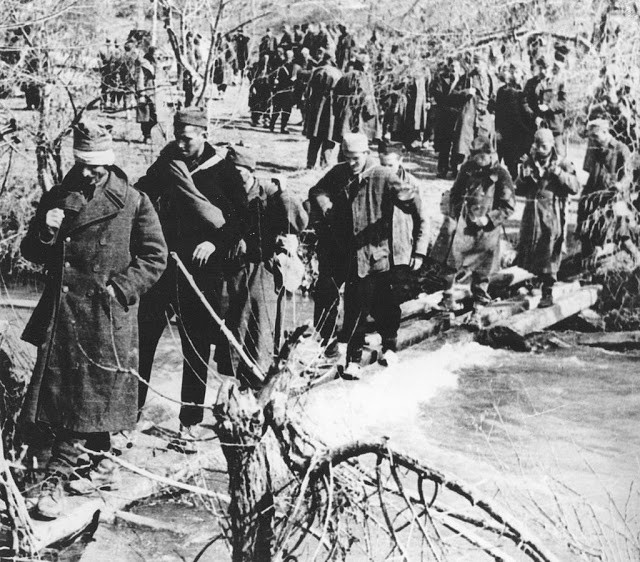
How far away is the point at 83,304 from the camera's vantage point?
548 cm

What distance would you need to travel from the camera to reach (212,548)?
5582 millimetres

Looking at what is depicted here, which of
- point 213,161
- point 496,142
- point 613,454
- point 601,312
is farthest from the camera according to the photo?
point 496,142

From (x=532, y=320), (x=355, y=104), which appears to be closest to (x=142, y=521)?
(x=532, y=320)

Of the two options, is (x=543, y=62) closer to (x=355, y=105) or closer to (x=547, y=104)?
(x=547, y=104)

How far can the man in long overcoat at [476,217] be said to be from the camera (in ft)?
31.7

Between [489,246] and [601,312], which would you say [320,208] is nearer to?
[489,246]

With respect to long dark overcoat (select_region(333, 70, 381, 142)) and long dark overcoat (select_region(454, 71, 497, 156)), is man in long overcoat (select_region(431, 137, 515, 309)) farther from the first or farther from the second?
long dark overcoat (select_region(454, 71, 497, 156))

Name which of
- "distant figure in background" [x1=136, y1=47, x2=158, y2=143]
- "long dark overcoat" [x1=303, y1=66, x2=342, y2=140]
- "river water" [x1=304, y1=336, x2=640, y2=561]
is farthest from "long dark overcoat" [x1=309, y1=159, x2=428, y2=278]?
"long dark overcoat" [x1=303, y1=66, x2=342, y2=140]

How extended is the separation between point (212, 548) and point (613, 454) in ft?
10.6

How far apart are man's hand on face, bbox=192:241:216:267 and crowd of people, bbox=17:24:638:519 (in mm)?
10

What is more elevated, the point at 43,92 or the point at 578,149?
the point at 43,92

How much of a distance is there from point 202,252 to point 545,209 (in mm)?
5056

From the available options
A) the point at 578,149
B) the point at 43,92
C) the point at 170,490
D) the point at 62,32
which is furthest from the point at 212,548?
the point at 578,149

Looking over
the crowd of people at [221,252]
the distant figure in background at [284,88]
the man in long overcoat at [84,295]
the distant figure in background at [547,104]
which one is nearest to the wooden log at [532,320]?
the crowd of people at [221,252]
